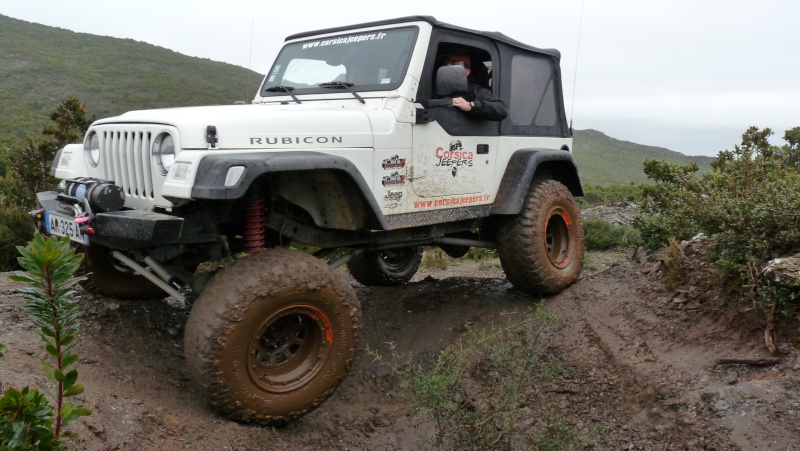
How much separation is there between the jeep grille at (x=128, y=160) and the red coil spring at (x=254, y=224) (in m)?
0.54

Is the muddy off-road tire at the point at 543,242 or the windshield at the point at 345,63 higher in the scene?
the windshield at the point at 345,63

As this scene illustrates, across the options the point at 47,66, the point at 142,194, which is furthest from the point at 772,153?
the point at 47,66

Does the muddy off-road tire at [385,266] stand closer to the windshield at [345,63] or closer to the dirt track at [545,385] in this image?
the dirt track at [545,385]

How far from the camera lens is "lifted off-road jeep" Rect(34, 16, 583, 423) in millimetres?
3545

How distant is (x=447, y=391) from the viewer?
3.67 m

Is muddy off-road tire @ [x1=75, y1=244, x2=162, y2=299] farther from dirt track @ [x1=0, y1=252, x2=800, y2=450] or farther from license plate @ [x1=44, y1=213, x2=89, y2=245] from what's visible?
license plate @ [x1=44, y1=213, x2=89, y2=245]

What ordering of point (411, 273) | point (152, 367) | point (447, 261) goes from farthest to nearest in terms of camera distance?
point (447, 261) < point (411, 273) < point (152, 367)

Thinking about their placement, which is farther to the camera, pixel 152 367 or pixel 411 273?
pixel 411 273

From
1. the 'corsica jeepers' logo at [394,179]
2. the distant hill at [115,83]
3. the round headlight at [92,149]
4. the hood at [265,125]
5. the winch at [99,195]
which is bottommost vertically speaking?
the winch at [99,195]

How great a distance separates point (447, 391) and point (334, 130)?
167 cm

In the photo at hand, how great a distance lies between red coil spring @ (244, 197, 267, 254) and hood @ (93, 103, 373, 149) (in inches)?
13.0

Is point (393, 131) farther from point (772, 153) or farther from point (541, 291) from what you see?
point (772, 153)

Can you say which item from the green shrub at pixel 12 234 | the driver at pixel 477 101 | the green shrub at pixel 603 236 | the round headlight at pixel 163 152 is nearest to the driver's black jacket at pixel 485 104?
the driver at pixel 477 101

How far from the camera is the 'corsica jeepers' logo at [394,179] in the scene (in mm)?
4425
